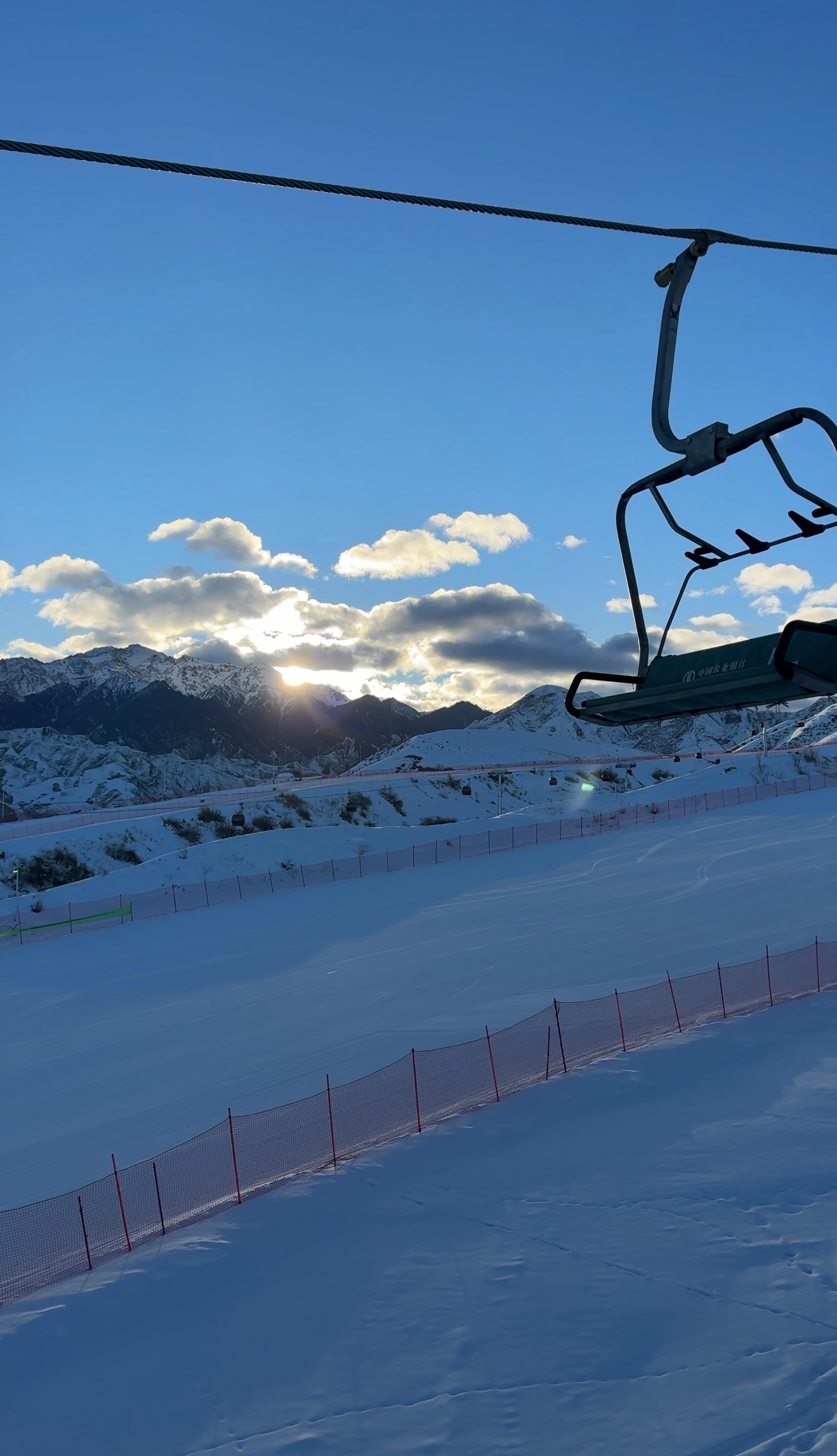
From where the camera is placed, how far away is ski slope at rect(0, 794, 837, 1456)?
29.7 ft

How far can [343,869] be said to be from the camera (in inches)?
1827

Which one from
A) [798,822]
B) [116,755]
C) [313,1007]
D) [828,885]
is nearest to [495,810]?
[798,822]

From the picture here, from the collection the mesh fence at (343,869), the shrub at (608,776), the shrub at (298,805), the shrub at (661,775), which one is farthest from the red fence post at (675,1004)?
the shrub at (661,775)

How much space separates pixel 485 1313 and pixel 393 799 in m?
59.3

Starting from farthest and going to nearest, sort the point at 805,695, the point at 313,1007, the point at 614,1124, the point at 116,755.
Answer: the point at 116,755 → the point at 313,1007 → the point at 614,1124 → the point at 805,695

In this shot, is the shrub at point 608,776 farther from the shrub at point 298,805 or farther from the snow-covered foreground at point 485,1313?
the snow-covered foreground at point 485,1313

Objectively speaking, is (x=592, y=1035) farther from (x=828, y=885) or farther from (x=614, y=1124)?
(x=828, y=885)

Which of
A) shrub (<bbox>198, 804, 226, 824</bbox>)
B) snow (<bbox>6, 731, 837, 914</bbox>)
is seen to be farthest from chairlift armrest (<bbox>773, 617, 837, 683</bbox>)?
shrub (<bbox>198, 804, 226, 824</bbox>)

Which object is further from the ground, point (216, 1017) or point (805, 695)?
point (805, 695)

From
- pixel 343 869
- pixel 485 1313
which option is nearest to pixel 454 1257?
pixel 485 1313

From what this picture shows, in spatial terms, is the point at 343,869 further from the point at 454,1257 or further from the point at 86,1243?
the point at 454,1257

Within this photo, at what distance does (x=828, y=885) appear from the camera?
3484 centimetres

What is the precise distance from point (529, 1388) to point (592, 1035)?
10.6 m

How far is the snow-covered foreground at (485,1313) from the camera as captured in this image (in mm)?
8867
